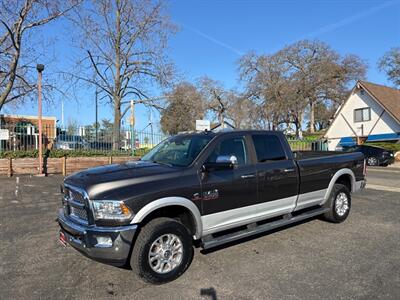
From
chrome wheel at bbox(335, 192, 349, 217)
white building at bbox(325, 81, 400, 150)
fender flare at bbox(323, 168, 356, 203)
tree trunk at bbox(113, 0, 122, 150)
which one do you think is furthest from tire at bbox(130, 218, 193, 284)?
white building at bbox(325, 81, 400, 150)

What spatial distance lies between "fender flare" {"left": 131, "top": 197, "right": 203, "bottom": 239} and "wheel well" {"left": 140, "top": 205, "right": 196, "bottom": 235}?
6 cm

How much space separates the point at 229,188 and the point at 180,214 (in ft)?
2.67

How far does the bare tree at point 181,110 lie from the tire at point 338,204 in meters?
22.7

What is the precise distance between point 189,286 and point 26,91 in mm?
21515

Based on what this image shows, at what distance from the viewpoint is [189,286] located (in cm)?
426

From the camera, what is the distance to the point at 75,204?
4.40 meters

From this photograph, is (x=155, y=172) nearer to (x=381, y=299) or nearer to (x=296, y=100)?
(x=381, y=299)

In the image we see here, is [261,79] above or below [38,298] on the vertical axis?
above

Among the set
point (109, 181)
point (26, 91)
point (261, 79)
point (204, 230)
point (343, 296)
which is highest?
point (261, 79)

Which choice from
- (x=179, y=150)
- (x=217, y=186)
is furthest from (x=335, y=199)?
(x=179, y=150)

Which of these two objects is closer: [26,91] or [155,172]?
[155,172]

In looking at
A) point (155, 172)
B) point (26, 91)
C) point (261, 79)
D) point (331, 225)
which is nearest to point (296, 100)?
point (261, 79)

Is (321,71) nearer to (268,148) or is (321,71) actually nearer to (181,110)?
(181,110)

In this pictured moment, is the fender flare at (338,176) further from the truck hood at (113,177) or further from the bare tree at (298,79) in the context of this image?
the bare tree at (298,79)
